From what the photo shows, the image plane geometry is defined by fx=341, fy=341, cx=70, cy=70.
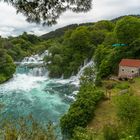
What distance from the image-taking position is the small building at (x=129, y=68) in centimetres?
4738

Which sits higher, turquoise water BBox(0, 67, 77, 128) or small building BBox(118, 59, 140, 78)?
small building BBox(118, 59, 140, 78)

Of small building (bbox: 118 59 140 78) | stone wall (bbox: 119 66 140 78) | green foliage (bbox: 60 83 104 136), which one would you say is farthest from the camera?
small building (bbox: 118 59 140 78)

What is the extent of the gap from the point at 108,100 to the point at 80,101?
14.8 feet

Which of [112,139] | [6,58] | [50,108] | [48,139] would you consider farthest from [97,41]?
[48,139]

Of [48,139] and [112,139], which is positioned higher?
[48,139]

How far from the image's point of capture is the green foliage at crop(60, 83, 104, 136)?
98.0 ft

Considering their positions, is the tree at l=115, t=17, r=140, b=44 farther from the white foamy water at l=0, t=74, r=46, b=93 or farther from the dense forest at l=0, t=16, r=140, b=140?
the white foamy water at l=0, t=74, r=46, b=93

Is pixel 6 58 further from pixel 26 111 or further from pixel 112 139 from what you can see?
pixel 112 139

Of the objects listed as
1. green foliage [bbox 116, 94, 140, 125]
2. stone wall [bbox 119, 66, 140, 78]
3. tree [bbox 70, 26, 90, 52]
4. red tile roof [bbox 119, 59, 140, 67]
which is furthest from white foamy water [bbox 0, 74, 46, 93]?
green foliage [bbox 116, 94, 140, 125]

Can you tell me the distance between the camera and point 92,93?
3525cm

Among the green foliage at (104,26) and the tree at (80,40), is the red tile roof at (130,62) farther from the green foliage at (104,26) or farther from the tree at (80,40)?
the green foliage at (104,26)

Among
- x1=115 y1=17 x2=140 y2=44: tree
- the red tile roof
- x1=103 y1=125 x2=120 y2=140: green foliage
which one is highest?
x1=115 y1=17 x2=140 y2=44: tree

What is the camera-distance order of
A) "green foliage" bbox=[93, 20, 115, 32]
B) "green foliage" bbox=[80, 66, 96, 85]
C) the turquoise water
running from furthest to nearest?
"green foliage" bbox=[93, 20, 115, 32] → "green foliage" bbox=[80, 66, 96, 85] → the turquoise water

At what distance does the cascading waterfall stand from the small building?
722cm
